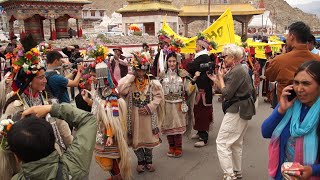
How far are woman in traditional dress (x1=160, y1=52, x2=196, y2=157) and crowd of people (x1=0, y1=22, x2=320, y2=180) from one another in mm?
16

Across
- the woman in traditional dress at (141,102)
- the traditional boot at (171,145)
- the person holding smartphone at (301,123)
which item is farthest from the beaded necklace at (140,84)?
the person holding smartphone at (301,123)

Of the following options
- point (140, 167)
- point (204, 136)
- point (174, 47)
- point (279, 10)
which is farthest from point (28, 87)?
point (279, 10)

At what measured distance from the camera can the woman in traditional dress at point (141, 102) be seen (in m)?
4.16

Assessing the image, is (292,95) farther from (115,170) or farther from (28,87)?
(115,170)

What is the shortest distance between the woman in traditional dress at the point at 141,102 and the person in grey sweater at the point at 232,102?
2.89 feet

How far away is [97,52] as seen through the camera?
3.82 meters

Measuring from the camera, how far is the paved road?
4.38 meters

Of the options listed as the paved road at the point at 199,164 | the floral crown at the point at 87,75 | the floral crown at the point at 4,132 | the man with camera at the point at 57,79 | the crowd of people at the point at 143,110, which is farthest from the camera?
the paved road at the point at 199,164

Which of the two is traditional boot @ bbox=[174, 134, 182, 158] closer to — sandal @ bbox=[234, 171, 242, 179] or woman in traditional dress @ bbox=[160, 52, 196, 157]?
woman in traditional dress @ bbox=[160, 52, 196, 157]

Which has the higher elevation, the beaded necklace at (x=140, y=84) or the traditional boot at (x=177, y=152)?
the beaded necklace at (x=140, y=84)

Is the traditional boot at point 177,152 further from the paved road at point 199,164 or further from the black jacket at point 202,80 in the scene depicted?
the black jacket at point 202,80

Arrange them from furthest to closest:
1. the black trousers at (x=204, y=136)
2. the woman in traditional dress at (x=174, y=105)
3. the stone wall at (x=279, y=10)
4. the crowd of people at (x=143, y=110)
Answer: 1. the stone wall at (x=279, y=10)
2. the black trousers at (x=204, y=136)
3. the woman in traditional dress at (x=174, y=105)
4. the crowd of people at (x=143, y=110)

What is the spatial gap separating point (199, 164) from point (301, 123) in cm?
283

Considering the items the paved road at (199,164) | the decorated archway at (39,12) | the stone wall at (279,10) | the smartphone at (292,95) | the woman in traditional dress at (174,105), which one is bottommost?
the paved road at (199,164)
